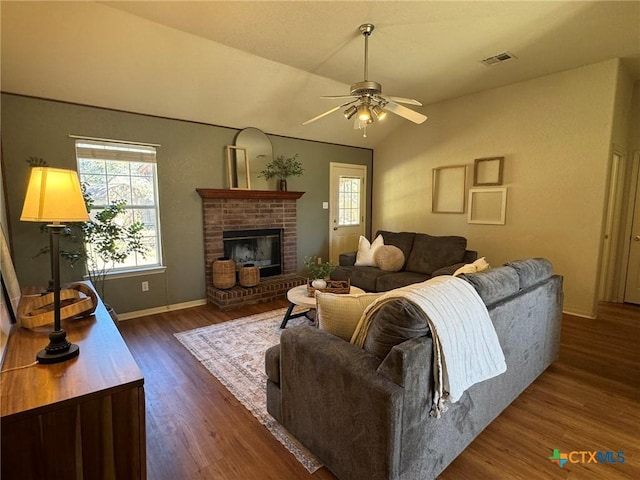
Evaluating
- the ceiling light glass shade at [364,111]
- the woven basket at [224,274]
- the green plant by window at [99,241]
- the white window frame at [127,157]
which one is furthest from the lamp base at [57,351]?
the woven basket at [224,274]

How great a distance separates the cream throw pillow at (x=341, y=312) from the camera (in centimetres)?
172

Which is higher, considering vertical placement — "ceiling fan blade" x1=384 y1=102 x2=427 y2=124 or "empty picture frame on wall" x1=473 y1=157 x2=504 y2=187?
"ceiling fan blade" x1=384 y1=102 x2=427 y2=124

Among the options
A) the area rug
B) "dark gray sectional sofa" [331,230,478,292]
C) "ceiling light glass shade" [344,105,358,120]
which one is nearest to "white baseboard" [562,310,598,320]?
"dark gray sectional sofa" [331,230,478,292]

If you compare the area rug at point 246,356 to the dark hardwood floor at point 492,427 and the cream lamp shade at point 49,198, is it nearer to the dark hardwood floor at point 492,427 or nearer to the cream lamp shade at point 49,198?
the dark hardwood floor at point 492,427

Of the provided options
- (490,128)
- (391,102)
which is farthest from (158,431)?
(490,128)

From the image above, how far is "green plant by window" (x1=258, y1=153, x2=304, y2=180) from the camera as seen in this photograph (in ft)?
15.8

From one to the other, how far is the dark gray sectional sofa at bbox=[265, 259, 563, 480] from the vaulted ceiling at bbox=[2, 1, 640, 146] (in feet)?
7.25

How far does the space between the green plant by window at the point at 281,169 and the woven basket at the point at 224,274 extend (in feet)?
4.66

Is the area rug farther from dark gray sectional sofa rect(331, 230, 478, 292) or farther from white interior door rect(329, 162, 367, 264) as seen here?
white interior door rect(329, 162, 367, 264)

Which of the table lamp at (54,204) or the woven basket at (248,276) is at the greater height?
the table lamp at (54,204)

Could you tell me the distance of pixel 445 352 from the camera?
1.42 m

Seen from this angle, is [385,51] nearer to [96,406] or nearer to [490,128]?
[490,128]

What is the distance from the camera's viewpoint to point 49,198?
1.24m

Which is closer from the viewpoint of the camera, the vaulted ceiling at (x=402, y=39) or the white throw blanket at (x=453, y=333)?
the white throw blanket at (x=453, y=333)
